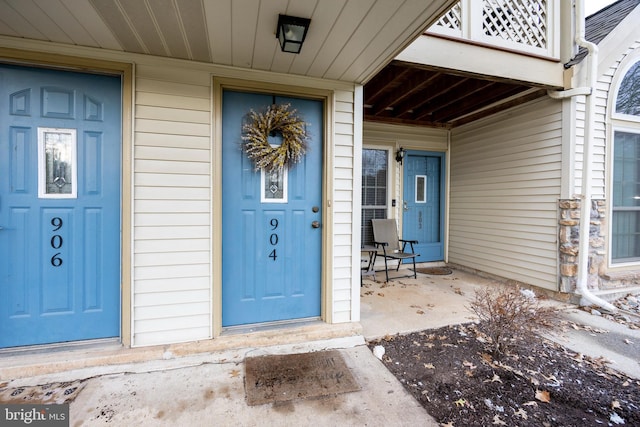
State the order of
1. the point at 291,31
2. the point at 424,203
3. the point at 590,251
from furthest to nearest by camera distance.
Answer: the point at 424,203, the point at 590,251, the point at 291,31

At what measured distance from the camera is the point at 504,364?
2.00 meters

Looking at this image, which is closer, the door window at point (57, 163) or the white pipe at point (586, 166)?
the door window at point (57, 163)

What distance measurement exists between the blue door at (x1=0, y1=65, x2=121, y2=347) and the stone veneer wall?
14.6 feet

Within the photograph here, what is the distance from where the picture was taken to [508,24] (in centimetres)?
313

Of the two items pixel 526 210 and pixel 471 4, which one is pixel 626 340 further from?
pixel 471 4

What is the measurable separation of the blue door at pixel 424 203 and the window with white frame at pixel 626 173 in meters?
2.13

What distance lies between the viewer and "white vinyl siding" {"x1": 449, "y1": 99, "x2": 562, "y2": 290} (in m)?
3.40

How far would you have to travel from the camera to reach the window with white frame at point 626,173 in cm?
347

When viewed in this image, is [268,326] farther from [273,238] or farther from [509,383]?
[509,383]

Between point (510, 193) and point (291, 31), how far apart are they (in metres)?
3.71

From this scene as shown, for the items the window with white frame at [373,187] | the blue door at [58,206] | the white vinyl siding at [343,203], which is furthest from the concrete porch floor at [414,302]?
the blue door at [58,206]

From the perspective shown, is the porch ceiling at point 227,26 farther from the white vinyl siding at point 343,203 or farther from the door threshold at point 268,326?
the door threshold at point 268,326

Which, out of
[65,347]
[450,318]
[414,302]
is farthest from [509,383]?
[65,347]

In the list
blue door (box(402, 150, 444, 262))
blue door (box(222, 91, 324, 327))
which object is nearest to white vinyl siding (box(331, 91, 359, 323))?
blue door (box(222, 91, 324, 327))
